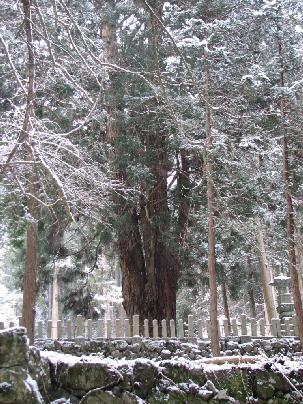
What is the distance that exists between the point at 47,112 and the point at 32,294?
3.86m

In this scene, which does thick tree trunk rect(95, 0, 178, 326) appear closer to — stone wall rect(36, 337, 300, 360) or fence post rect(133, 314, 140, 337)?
fence post rect(133, 314, 140, 337)

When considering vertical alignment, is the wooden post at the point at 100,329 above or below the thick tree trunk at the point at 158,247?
below

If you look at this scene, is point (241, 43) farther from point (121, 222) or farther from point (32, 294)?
point (32, 294)

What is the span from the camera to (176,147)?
845cm

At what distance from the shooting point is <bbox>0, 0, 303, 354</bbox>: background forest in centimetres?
670

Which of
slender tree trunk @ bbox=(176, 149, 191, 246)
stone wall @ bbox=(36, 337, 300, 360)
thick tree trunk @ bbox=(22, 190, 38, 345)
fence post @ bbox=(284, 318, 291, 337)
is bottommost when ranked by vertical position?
stone wall @ bbox=(36, 337, 300, 360)

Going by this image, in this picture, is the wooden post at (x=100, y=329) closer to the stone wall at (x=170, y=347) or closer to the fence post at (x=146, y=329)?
the stone wall at (x=170, y=347)

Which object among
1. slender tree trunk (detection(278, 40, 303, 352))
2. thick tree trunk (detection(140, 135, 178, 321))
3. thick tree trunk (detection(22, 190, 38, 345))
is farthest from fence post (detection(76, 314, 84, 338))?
slender tree trunk (detection(278, 40, 303, 352))

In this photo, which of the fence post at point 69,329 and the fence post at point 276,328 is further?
the fence post at point 69,329

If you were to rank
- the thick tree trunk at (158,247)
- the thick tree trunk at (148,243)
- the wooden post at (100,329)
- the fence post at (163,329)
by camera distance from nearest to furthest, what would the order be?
1. the fence post at (163,329)
2. the wooden post at (100,329)
3. the thick tree trunk at (148,243)
4. the thick tree trunk at (158,247)

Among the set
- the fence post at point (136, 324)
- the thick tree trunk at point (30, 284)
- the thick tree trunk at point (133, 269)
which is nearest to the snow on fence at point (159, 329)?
the fence post at point (136, 324)

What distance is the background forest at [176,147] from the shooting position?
22.0ft

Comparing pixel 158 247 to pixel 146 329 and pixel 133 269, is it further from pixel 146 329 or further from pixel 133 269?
pixel 146 329

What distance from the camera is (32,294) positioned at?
6441 mm
